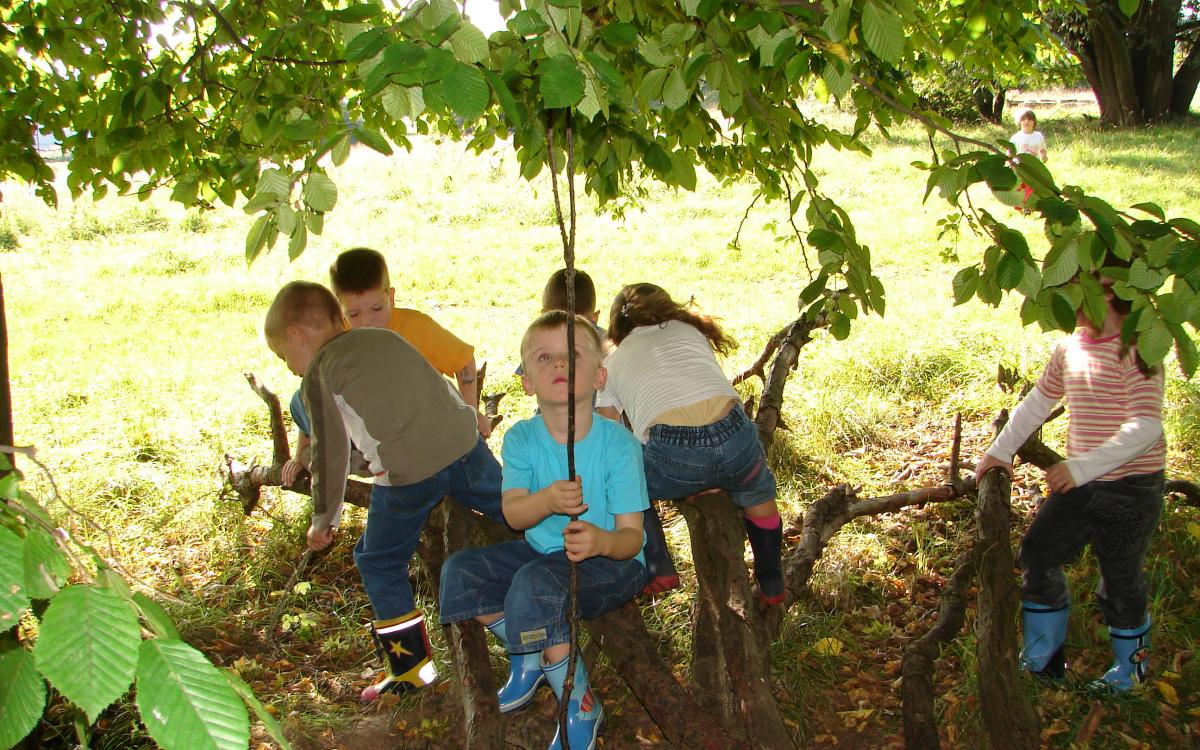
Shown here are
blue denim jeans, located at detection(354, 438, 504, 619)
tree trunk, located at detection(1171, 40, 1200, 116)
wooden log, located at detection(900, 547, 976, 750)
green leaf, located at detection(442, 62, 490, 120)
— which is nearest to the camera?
green leaf, located at detection(442, 62, 490, 120)

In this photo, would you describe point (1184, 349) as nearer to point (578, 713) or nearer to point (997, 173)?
point (997, 173)

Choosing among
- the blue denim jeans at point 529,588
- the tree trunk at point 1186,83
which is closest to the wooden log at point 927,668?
the blue denim jeans at point 529,588

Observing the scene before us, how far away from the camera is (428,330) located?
13.6 feet

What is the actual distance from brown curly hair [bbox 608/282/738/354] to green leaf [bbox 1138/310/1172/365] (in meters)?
1.93

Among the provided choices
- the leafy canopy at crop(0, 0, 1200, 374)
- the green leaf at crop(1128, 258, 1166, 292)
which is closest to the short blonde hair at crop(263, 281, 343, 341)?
the leafy canopy at crop(0, 0, 1200, 374)

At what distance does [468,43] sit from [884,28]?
965 millimetres

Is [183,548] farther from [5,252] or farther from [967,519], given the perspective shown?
[5,252]

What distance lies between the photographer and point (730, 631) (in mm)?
2598

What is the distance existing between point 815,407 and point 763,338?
199 centimetres

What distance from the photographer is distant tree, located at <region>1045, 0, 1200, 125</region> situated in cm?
1966

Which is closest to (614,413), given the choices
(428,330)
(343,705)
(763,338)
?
(428,330)

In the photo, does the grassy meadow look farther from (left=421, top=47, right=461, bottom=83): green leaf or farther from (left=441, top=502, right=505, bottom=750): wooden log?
(left=421, top=47, right=461, bottom=83): green leaf

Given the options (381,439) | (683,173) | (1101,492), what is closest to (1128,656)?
(1101,492)

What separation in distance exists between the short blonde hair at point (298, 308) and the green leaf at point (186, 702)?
94.7 inches
